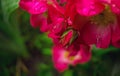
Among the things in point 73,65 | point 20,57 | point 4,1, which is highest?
point 4,1

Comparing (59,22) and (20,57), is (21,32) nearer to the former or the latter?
(20,57)

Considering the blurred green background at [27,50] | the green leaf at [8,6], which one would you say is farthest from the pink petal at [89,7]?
the blurred green background at [27,50]

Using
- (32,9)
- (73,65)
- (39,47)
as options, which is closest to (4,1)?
(32,9)

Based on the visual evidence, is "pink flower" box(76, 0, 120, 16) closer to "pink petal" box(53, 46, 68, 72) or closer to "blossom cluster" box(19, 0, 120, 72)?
"blossom cluster" box(19, 0, 120, 72)

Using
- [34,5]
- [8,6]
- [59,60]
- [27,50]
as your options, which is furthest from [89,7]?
[27,50]

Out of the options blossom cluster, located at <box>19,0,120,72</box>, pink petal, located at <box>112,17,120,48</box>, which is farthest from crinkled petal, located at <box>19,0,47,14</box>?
pink petal, located at <box>112,17,120,48</box>

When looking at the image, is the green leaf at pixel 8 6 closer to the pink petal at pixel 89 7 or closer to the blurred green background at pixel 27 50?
the pink petal at pixel 89 7
